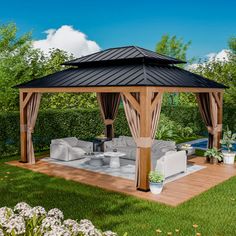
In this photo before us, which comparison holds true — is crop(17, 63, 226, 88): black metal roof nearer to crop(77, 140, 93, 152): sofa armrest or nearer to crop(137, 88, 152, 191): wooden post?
crop(137, 88, 152, 191): wooden post

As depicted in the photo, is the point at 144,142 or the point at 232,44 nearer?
the point at 144,142

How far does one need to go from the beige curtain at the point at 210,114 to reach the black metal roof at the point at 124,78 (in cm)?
65

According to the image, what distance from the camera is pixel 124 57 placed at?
1188cm

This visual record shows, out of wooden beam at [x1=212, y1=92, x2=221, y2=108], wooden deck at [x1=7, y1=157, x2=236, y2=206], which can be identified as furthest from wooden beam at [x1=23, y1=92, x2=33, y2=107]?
wooden beam at [x1=212, y1=92, x2=221, y2=108]

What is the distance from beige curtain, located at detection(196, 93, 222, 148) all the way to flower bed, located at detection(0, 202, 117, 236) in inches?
398

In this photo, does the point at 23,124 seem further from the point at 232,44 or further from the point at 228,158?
the point at 232,44

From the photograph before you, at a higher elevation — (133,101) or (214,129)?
(133,101)

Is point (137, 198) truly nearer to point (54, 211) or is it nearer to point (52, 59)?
point (54, 211)

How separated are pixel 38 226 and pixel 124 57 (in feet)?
30.1

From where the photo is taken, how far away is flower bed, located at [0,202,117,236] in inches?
123

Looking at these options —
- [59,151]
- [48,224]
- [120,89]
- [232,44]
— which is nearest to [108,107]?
[59,151]

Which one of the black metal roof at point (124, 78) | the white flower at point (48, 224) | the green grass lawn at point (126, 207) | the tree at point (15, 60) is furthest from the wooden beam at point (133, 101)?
the tree at point (15, 60)

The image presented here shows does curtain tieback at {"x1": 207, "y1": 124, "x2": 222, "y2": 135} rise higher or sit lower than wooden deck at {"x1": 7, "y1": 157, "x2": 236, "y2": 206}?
higher

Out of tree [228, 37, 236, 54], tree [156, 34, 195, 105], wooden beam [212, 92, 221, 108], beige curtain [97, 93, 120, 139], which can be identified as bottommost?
beige curtain [97, 93, 120, 139]
